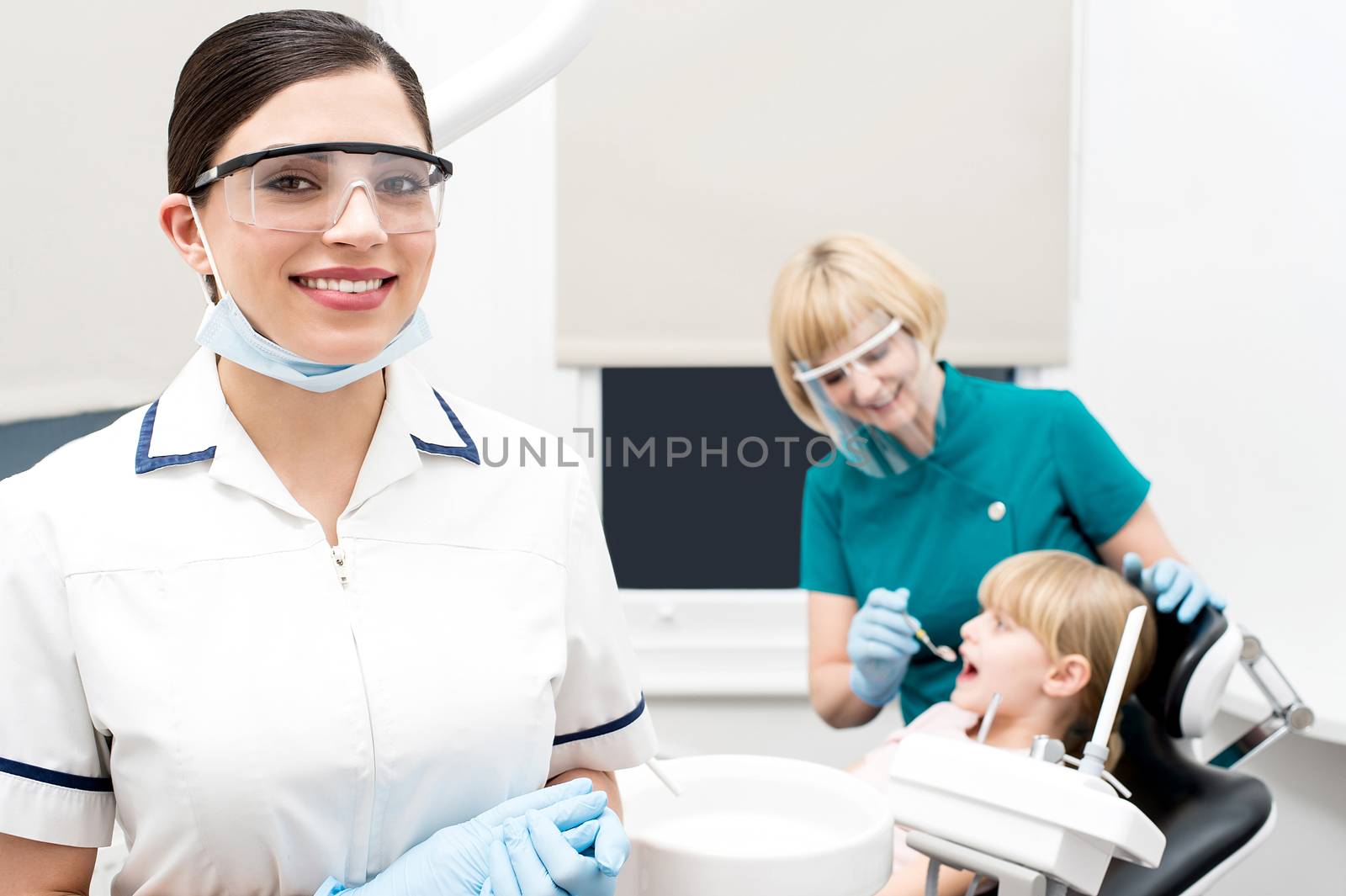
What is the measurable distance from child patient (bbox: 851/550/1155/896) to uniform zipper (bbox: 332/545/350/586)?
3.43ft

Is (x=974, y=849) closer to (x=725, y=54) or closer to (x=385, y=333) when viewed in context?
(x=385, y=333)

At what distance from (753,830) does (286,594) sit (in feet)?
1.64

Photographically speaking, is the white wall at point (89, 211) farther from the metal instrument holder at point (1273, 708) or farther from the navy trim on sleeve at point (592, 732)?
the metal instrument holder at point (1273, 708)

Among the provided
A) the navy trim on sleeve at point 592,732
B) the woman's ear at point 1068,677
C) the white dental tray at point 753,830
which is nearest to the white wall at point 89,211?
the navy trim on sleeve at point 592,732

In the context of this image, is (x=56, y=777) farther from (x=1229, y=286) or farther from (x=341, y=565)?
(x=1229, y=286)

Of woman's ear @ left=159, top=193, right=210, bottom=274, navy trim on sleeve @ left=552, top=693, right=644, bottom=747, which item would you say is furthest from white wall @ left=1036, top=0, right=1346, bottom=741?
woman's ear @ left=159, top=193, right=210, bottom=274

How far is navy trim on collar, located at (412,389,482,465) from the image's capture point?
38.9 inches

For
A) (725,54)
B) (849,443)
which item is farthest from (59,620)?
(725,54)

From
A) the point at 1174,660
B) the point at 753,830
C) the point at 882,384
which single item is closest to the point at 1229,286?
the point at 882,384

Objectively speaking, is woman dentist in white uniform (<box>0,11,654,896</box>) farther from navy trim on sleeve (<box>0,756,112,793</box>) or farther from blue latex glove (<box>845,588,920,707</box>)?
blue latex glove (<box>845,588,920,707</box>)

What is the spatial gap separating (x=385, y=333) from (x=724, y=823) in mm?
565

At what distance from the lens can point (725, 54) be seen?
2566mm

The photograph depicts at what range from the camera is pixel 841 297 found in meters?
1.81

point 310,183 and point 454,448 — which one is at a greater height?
point 310,183
